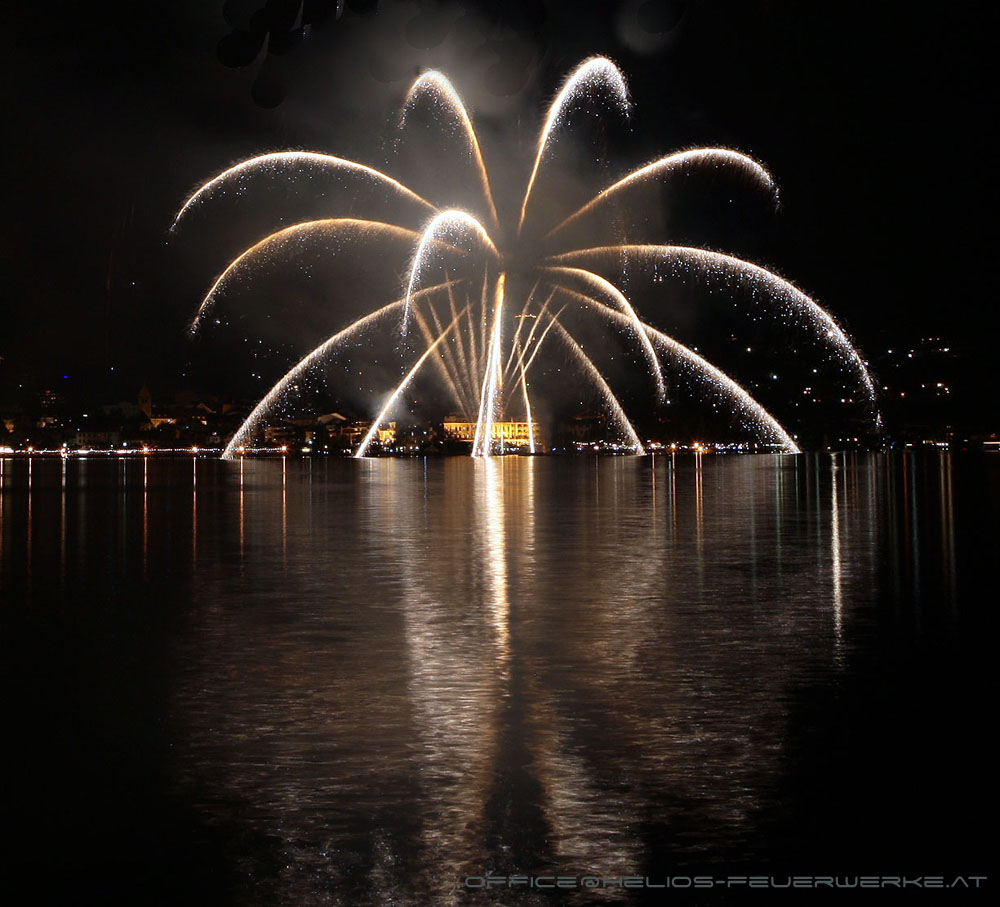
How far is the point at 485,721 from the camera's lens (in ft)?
27.9

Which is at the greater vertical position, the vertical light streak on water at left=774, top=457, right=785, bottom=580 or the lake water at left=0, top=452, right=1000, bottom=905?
the vertical light streak on water at left=774, top=457, right=785, bottom=580

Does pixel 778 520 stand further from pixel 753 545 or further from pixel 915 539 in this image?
pixel 753 545

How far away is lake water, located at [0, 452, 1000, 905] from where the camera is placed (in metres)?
5.87

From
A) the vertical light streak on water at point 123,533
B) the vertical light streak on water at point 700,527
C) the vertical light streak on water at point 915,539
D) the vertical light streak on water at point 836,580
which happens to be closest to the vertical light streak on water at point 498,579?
the vertical light streak on water at point 700,527

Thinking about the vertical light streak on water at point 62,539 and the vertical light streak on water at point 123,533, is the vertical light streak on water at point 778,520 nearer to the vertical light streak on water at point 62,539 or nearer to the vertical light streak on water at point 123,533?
the vertical light streak on water at point 123,533

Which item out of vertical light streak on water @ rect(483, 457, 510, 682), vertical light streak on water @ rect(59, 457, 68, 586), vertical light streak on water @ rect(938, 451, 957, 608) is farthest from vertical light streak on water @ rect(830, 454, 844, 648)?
vertical light streak on water @ rect(59, 457, 68, 586)

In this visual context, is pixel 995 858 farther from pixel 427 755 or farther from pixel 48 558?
pixel 48 558

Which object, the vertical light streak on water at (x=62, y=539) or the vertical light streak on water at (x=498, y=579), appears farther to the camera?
the vertical light streak on water at (x=62, y=539)

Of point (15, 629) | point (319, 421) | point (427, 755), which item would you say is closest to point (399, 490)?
point (15, 629)

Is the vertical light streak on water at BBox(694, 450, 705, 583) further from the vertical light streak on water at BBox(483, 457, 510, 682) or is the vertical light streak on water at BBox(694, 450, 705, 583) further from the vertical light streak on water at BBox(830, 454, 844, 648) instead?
the vertical light streak on water at BBox(483, 457, 510, 682)

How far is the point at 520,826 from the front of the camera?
627cm

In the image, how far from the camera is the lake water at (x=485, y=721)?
587 centimetres

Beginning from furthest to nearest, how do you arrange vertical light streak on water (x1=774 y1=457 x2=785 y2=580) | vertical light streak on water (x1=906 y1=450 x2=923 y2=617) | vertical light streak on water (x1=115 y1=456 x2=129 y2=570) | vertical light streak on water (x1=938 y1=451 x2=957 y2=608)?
vertical light streak on water (x1=115 y1=456 x2=129 y2=570) → vertical light streak on water (x1=774 y1=457 x2=785 y2=580) → vertical light streak on water (x1=938 y1=451 x2=957 y2=608) → vertical light streak on water (x1=906 y1=450 x2=923 y2=617)

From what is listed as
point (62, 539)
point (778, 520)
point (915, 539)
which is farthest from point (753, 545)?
point (62, 539)
